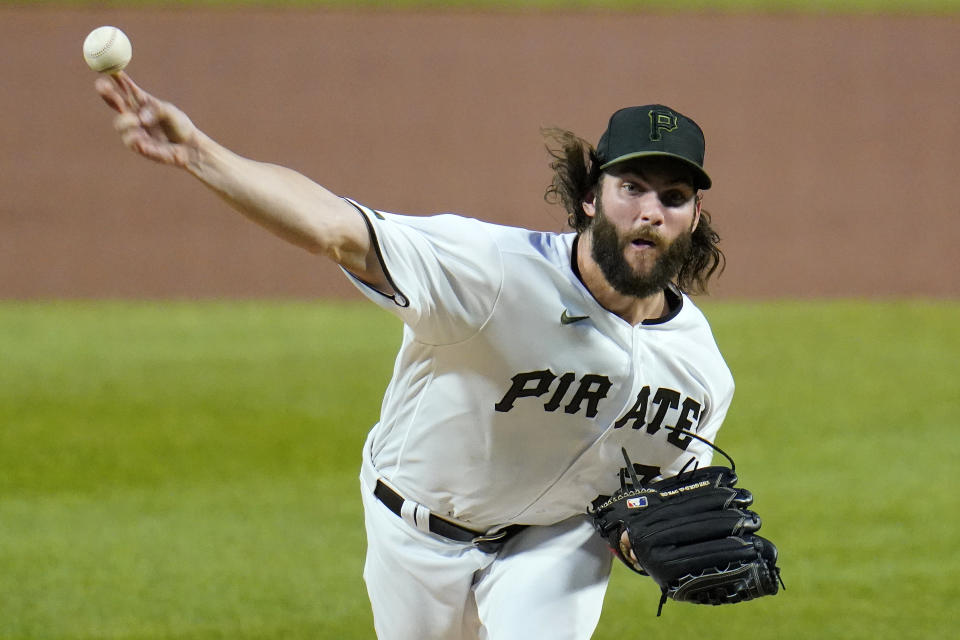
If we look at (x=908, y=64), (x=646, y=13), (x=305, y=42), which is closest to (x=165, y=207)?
(x=305, y=42)

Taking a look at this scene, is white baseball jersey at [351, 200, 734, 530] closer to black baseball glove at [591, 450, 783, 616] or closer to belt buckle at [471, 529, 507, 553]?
belt buckle at [471, 529, 507, 553]

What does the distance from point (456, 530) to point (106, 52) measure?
1.83 m

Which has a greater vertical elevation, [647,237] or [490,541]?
[647,237]

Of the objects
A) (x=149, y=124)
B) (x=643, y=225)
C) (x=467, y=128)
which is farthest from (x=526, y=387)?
(x=467, y=128)

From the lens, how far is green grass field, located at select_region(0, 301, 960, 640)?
5.38 meters

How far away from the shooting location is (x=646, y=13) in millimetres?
14969

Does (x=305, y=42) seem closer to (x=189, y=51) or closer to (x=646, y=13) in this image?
(x=189, y=51)

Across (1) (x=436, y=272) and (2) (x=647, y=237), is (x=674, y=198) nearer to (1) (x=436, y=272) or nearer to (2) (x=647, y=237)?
(2) (x=647, y=237)

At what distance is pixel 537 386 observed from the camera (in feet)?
10.6

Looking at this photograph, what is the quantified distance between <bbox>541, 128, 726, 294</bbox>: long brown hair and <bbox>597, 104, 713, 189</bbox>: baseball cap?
13cm

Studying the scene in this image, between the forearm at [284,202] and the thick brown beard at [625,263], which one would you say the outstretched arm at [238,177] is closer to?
the forearm at [284,202]

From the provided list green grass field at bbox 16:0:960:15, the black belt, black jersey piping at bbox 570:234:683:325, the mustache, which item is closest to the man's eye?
the mustache

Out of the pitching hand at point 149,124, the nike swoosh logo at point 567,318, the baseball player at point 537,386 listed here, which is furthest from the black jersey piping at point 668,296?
the pitching hand at point 149,124

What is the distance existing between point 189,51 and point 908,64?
8.46 metres
